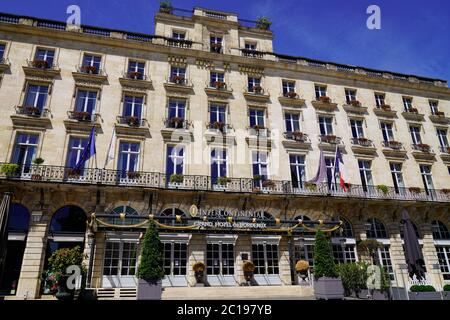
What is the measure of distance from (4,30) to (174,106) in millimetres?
12931

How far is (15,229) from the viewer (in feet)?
55.4

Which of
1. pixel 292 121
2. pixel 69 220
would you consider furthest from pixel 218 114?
pixel 69 220

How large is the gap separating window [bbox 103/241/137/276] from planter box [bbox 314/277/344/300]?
1032 centimetres

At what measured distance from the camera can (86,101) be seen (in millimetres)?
21047

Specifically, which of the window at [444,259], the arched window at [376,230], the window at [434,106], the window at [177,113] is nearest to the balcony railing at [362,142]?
the arched window at [376,230]

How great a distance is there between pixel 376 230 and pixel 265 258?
8.94 metres

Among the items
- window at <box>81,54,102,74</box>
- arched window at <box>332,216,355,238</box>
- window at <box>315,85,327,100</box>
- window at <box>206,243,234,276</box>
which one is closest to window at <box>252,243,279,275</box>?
window at <box>206,243,234,276</box>

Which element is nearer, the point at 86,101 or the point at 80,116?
the point at 80,116

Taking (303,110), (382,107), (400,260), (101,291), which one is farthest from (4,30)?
(400,260)

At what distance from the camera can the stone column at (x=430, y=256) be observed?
21750 millimetres

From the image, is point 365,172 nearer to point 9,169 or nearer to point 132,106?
point 132,106

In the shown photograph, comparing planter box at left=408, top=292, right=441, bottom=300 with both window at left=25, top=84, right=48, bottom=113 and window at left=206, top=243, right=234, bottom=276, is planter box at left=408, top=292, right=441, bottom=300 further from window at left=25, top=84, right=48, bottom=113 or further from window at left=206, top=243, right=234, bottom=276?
window at left=25, top=84, right=48, bottom=113

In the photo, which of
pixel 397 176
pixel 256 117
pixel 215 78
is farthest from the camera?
pixel 397 176

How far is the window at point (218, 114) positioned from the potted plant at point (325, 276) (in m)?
11.3
